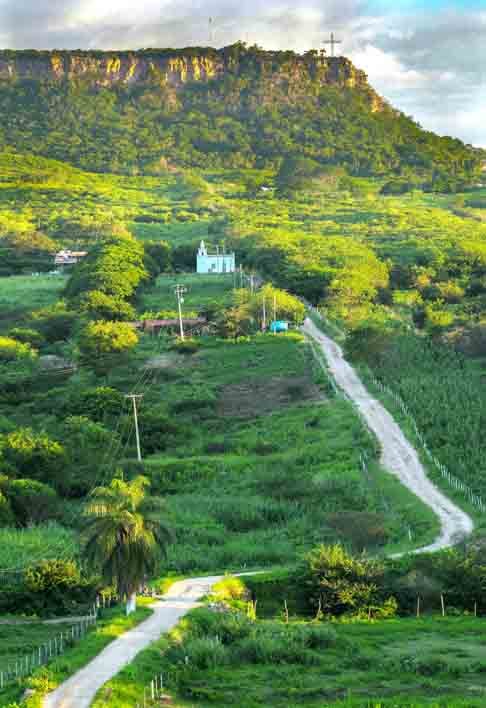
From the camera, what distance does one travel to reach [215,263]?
127m

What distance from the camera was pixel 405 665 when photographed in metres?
32.1

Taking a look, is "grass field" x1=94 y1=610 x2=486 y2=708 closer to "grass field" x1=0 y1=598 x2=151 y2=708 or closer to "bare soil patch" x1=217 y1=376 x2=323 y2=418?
"grass field" x1=0 y1=598 x2=151 y2=708

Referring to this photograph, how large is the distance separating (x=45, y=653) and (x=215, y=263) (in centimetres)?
9551

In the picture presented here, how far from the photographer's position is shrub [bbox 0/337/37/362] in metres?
84.7

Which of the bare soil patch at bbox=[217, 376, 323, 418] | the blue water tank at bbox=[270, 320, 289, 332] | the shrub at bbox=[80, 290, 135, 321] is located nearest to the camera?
the bare soil patch at bbox=[217, 376, 323, 418]

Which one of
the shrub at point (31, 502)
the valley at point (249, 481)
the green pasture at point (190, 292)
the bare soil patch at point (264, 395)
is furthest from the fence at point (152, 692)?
the green pasture at point (190, 292)

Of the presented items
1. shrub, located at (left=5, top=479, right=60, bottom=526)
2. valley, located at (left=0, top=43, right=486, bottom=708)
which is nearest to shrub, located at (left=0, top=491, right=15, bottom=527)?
valley, located at (left=0, top=43, right=486, bottom=708)

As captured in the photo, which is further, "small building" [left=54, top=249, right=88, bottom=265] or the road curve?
"small building" [left=54, top=249, right=88, bottom=265]

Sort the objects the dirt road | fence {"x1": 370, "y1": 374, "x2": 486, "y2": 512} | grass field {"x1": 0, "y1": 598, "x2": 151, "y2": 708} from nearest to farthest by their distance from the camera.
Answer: grass field {"x1": 0, "y1": 598, "x2": 151, "y2": 708}, the dirt road, fence {"x1": 370, "y1": 374, "x2": 486, "y2": 512}

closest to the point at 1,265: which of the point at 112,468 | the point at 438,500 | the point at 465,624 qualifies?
the point at 112,468

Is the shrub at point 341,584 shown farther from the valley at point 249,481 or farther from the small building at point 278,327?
the small building at point 278,327

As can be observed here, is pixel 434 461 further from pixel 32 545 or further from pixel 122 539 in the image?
pixel 122 539

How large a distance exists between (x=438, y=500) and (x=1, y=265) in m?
97.9

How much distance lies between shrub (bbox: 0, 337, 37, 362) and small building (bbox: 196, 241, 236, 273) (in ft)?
136
